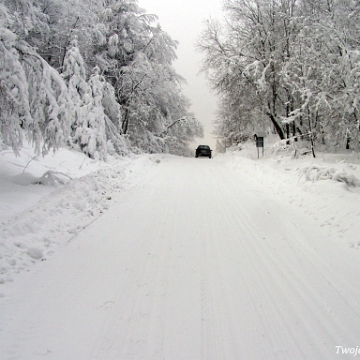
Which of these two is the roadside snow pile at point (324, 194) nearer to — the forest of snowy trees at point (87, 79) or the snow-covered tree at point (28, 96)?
the snow-covered tree at point (28, 96)

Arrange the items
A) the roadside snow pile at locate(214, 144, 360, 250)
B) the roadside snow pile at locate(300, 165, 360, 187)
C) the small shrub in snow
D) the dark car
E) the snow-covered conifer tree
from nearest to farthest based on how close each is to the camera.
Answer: the small shrub in snow < the roadside snow pile at locate(214, 144, 360, 250) < the roadside snow pile at locate(300, 165, 360, 187) < the snow-covered conifer tree < the dark car

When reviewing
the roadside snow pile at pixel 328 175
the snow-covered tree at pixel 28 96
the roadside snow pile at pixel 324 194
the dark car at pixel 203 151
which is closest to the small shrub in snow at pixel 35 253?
the snow-covered tree at pixel 28 96

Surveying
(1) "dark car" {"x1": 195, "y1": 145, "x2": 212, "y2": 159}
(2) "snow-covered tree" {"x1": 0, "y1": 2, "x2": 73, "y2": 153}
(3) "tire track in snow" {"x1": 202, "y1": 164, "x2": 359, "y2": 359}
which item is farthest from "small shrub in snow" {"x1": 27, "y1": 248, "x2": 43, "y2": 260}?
(1) "dark car" {"x1": 195, "y1": 145, "x2": 212, "y2": 159}

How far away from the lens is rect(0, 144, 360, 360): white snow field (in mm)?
2430

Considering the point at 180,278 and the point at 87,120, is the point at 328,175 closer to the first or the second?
the point at 180,278

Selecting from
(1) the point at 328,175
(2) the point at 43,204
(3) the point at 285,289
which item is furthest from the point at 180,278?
(1) the point at 328,175

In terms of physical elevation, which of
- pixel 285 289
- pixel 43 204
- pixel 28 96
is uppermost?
pixel 28 96

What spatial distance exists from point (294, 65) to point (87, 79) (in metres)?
12.5

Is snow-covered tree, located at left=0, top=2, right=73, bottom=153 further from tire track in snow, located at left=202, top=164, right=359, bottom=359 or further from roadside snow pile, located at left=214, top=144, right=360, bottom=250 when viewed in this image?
roadside snow pile, located at left=214, top=144, right=360, bottom=250

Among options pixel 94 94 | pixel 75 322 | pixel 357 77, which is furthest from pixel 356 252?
pixel 94 94

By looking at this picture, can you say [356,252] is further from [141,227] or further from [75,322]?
[75,322]

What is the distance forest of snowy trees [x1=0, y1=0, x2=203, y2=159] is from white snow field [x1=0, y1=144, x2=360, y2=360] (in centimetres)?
226

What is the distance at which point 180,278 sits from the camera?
3484 millimetres

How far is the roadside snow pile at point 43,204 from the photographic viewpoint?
3975 mm
